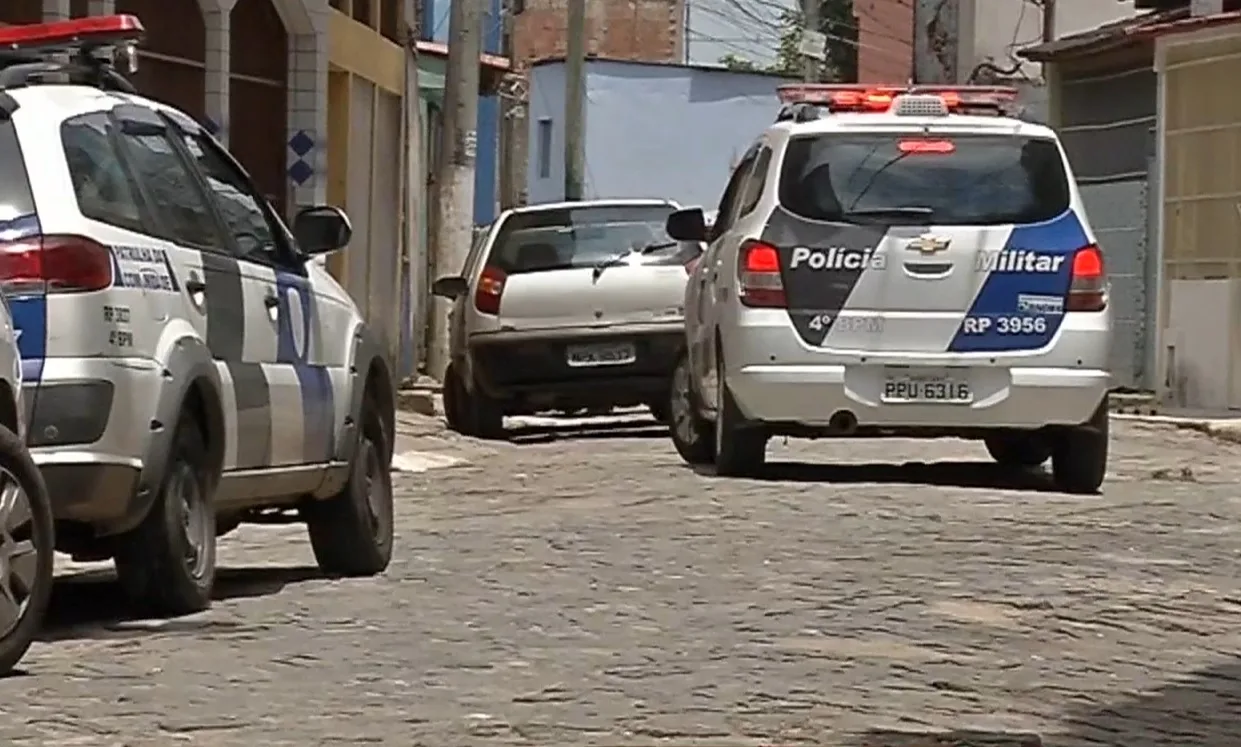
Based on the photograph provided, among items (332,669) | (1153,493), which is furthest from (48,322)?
(1153,493)

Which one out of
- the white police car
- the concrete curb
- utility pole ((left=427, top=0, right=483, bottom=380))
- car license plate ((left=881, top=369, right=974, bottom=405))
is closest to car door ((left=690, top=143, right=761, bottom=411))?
car license plate ((left=881, top=369, right=974, bottom=405))

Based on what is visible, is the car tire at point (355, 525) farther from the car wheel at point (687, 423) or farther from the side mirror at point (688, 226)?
the side mirror at point (688, 226)

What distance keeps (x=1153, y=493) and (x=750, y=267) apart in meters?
2.42

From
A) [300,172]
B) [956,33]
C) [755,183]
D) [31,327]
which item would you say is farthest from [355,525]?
[956,33]

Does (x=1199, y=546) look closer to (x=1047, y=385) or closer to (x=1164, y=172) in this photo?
(x=1047, y=385)

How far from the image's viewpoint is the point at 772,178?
14438 mm

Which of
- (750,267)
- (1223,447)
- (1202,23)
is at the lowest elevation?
(1223,447)

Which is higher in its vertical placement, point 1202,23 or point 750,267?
point 1202,23

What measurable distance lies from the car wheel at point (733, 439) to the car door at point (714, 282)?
32 centimetres

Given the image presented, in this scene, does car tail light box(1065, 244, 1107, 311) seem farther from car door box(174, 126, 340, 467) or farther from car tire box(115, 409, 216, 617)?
car tire box(115, 409, 216, 617)

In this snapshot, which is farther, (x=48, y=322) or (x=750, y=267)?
(x=750, y=267)

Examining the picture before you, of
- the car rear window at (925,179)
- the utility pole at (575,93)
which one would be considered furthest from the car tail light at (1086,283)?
the utility pole at (575,93)

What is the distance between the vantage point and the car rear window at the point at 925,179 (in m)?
14.3

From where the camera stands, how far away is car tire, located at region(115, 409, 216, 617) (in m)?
8.83
